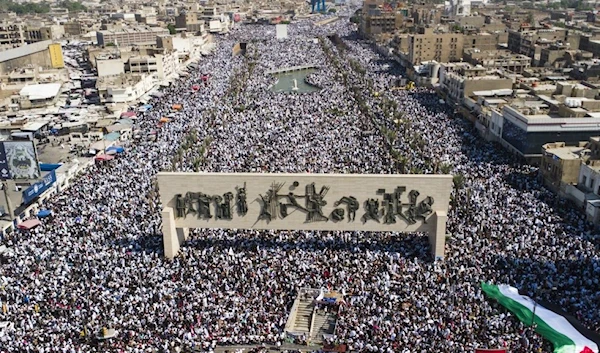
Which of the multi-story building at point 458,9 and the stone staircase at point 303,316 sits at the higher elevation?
the multi-story building at point 458,9

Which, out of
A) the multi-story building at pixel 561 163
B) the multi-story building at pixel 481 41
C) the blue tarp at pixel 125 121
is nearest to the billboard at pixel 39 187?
the blue tarp at pixel 125 121

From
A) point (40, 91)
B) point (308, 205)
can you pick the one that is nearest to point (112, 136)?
point (40, 91)

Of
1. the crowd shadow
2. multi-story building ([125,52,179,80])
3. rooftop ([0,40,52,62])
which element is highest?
rooftop ([0,40,52,62])

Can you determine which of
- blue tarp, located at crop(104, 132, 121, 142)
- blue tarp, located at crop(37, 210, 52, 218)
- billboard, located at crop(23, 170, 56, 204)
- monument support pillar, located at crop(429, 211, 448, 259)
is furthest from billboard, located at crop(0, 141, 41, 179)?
monument support pillar, located at crop(429, 211, 448, 259)

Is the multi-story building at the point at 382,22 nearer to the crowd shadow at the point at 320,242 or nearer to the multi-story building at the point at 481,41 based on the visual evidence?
the multi-story building at the point at 481,41

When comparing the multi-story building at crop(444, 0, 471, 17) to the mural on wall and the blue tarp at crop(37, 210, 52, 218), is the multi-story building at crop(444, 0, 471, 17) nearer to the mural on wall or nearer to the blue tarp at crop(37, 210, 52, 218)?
the mural on wall

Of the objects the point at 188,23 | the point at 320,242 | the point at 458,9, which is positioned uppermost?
the point at 458,9

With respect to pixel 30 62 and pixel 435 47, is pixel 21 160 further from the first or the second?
pixel 435 47
